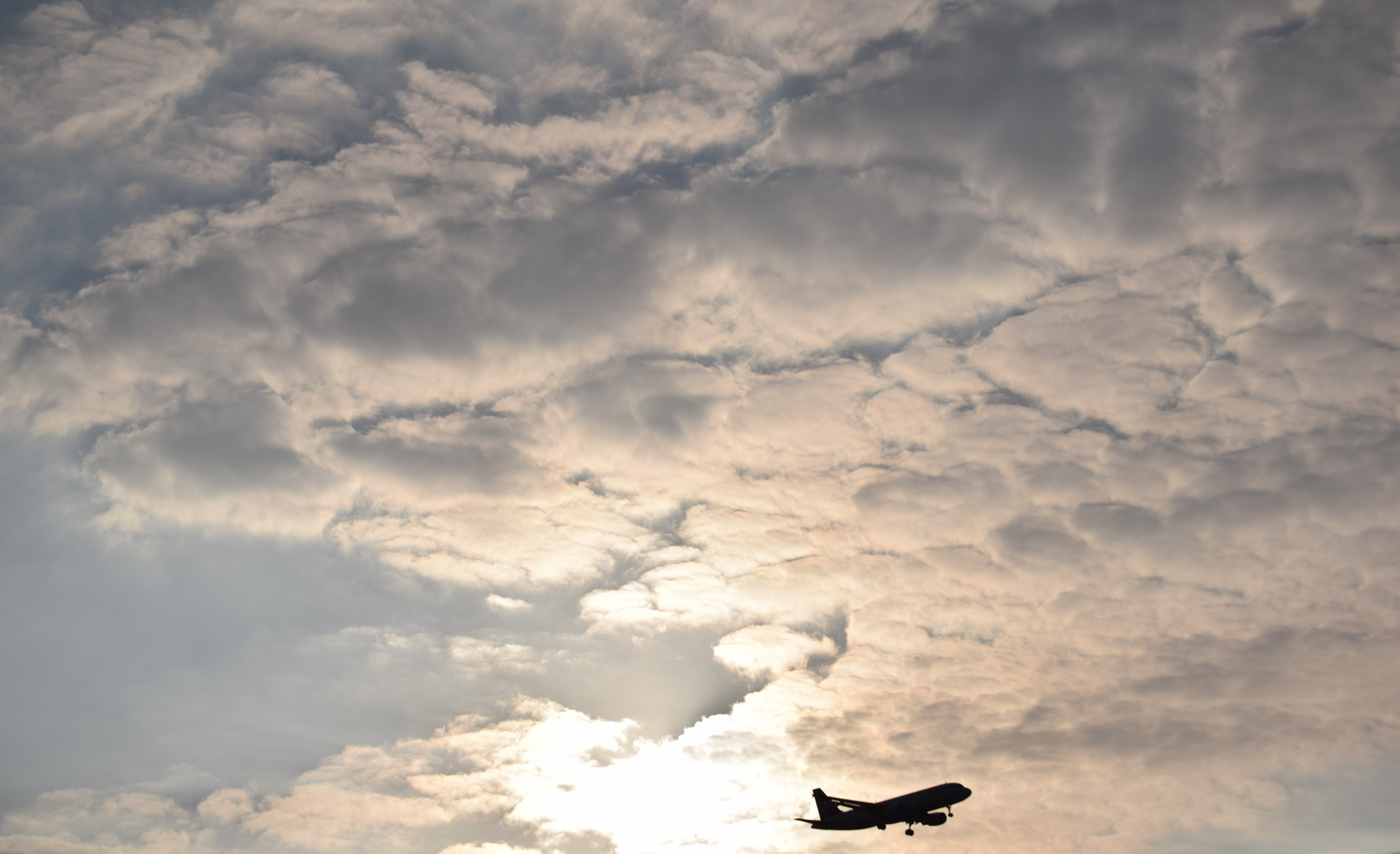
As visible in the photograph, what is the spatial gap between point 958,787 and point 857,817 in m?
24.1

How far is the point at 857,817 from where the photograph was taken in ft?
604

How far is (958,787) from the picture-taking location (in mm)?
175000
